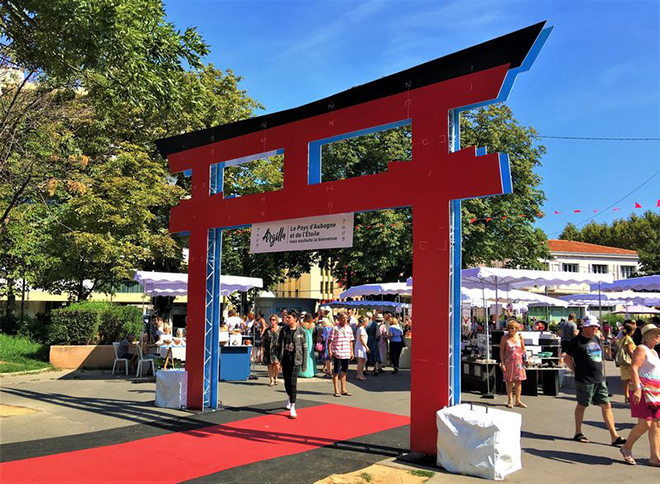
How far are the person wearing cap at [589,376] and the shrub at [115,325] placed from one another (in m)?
14.5

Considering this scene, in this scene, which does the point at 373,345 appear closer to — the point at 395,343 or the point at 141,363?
the point at 395,343

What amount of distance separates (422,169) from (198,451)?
4761mm

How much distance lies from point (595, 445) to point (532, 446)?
0.93 metres

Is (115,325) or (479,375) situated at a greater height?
(115,325)

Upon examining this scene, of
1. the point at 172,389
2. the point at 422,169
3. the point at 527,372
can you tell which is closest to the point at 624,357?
the point at 527,372

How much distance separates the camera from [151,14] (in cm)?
915

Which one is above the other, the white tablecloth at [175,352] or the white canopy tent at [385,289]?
the white canopy tent at [385,289]

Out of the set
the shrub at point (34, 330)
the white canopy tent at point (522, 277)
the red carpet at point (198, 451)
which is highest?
the white canopy tent at point (522, 277)

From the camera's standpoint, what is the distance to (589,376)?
7.65 metres

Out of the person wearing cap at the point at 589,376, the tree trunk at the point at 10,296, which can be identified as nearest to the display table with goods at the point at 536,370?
the person wearing cap at the point at 589,376

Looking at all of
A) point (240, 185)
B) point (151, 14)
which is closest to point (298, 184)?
point (151, 14)

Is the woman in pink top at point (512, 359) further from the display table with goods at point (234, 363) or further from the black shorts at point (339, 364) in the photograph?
the display table with goods at point (234, 363)

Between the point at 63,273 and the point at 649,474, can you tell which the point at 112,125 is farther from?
the point at 649,474

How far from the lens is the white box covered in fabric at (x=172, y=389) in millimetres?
9984
